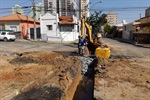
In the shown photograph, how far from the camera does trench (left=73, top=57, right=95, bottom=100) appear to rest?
8.80 m

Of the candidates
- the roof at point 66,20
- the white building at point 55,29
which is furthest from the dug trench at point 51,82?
the roof at point 66,20

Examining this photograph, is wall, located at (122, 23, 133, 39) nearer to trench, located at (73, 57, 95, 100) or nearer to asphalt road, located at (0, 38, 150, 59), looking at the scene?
asphalt road, located at (0, 38, 150, 59)

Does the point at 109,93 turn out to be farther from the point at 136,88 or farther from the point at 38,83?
the point at 38,83

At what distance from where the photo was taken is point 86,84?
34.7ft

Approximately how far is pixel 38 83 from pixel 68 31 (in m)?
27.3

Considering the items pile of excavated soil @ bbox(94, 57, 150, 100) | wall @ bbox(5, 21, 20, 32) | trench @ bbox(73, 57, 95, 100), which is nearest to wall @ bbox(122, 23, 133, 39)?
wall @ bbox(5, 21, 20, 32)

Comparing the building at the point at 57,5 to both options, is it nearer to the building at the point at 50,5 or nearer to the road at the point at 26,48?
the building at the point at 50,5

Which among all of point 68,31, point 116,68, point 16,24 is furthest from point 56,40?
point 116,68

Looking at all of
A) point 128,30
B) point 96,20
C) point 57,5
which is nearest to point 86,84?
point 57,5

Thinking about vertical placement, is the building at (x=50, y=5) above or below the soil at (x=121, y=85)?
above

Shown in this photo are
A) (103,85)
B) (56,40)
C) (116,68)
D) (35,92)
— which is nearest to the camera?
(35,92)

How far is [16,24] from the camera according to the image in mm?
35406

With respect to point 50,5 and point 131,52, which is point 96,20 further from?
point 131,52

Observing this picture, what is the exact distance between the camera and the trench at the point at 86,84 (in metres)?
8.80
